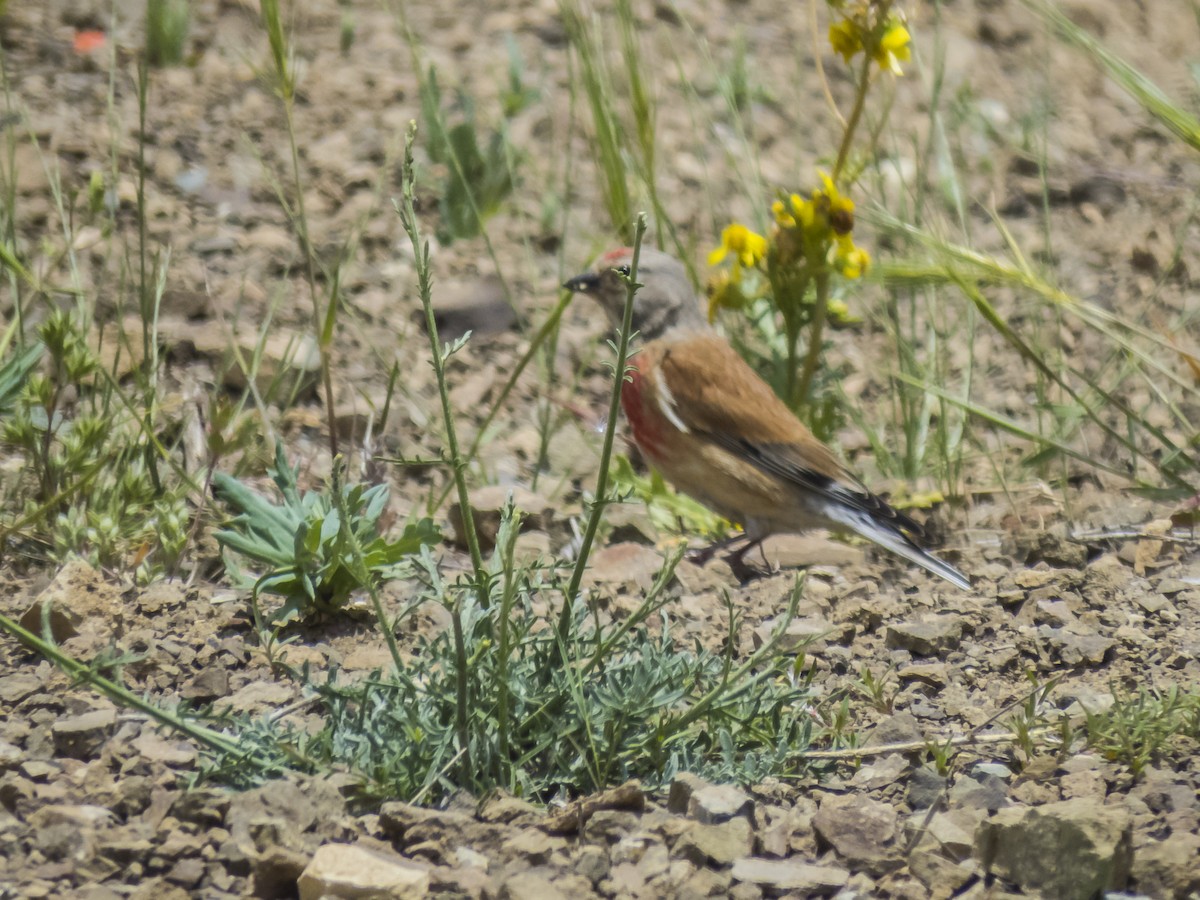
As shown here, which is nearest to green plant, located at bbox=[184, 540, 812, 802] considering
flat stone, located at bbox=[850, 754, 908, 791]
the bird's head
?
flat stone, located at bbox=[850, 754, 908, 791]

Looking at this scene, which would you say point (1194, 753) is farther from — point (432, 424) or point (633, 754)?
point (432, 424)

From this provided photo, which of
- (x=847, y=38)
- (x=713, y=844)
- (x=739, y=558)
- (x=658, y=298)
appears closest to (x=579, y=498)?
(x=739, y=558)

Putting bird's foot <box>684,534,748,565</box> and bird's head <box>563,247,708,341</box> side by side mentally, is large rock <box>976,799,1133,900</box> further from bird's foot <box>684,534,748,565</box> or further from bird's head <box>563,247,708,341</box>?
bird's head <box>563,247,708,341</box>

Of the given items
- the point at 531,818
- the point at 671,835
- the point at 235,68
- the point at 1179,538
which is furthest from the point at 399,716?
the point at 235,68

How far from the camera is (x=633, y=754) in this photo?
238 cm

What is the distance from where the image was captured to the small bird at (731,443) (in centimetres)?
436

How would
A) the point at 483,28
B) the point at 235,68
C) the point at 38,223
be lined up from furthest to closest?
the point at 483,28 → the point at 235,68 → the point at 38,223

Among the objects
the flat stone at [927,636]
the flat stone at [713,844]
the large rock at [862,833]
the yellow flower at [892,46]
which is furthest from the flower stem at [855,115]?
the flat stone at [713,844]

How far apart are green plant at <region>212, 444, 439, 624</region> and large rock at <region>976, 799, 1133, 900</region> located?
127cm

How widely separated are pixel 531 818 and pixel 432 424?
6.12 feet

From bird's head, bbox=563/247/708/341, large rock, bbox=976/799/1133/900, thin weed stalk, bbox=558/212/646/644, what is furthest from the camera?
bird's head, bbox=563/247/708/341

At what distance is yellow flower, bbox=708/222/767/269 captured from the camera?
4.10 meters

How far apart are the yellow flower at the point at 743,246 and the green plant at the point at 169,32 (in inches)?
95.3

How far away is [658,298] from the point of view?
5020mm
